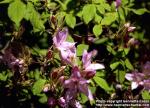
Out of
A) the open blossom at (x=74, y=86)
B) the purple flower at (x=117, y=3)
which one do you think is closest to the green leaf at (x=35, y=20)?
the open blossom at (x=74, y=86)

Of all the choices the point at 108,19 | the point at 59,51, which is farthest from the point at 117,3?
the point at 59,51

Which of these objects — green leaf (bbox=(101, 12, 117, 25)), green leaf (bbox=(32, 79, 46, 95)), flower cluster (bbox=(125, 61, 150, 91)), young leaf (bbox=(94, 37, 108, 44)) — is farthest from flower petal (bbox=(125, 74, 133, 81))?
green leaf (bbox=(32, 79, 46, 95))

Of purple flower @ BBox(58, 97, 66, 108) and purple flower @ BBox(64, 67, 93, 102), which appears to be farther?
purple flower @ BBox(58, 97, 66, 108)

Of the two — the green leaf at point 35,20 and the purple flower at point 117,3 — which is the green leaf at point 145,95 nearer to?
the purple flower at point 117,3

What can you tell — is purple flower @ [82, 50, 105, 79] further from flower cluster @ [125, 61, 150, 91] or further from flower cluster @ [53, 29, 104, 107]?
flower cluster @ [125, 61, 150, 91]

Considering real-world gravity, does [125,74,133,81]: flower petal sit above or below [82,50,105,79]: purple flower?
below

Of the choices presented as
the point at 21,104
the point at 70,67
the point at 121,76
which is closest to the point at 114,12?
the point at 121,76

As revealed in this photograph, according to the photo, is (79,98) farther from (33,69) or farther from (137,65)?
(137,65)
